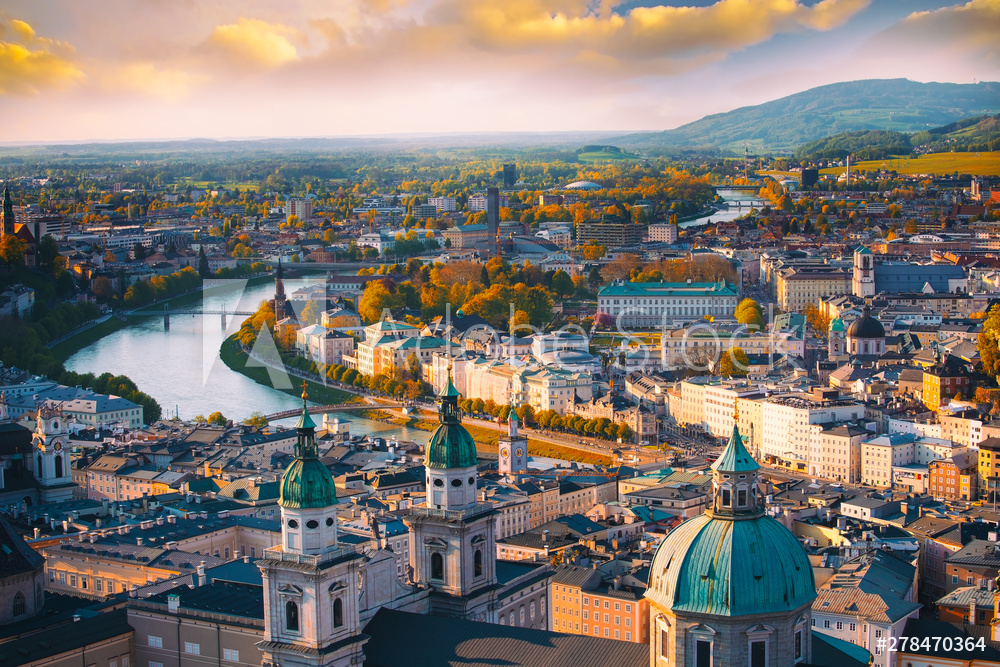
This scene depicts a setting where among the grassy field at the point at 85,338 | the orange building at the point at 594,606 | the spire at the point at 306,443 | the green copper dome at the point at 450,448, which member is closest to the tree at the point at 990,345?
the orange building at the point at 594,606

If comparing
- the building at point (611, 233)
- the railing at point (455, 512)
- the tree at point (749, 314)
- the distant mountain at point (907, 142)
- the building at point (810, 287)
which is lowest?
the tree at point (749, 314)

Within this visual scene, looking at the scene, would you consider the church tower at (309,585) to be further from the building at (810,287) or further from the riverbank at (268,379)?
the building at (810,287)

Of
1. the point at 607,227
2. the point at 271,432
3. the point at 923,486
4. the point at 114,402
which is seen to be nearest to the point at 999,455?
the point at 923,486

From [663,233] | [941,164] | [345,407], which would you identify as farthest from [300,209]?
[345,407]

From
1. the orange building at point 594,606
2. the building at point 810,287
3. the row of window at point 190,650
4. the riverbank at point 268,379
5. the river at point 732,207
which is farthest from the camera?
the river at point 732,207

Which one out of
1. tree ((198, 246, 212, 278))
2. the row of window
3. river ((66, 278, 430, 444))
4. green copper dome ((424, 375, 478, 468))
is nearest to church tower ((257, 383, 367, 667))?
green copper dome ((424, 375, 478, 468))

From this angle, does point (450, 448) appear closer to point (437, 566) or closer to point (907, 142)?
point (437, 566)
